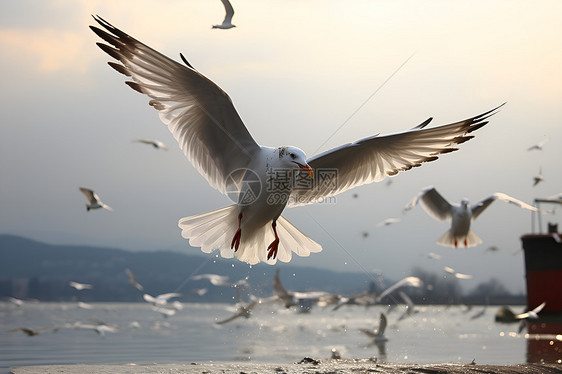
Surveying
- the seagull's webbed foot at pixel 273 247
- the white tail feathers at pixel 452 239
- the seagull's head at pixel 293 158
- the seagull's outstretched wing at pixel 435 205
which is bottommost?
the seagull's webbed foot at pixel 273 247

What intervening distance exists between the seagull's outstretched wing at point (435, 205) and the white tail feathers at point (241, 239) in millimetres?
8164

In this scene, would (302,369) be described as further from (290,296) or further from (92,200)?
(92,200)

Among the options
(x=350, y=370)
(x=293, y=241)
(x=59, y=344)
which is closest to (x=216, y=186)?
(x=293, y=241)

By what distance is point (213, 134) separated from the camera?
26.4 ft

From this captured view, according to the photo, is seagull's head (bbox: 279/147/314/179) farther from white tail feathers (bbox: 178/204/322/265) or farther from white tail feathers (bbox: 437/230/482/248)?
white tail feathers (bbox: 437/230/482/248)

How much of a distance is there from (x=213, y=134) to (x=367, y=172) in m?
2.55

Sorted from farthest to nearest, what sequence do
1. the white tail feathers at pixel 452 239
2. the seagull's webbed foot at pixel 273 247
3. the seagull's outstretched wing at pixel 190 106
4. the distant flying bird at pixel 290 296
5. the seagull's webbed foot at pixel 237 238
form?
the white tail feathers at pixel 452 239 < the distant flying bird at pixel 290 296 < the seagull's webbed foot at pixel 273 247 < the seagull's webbed foot at pixel 237 238 < the seagull's outstretched wing at pixel 190 106

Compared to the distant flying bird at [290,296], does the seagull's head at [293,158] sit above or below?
above

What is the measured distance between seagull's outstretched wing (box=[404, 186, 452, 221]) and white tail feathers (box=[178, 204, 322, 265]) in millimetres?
8164

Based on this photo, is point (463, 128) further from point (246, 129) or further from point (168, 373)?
point (168, 373)

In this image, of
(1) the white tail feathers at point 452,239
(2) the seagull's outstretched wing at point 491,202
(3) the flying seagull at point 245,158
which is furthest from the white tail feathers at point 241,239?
(1) the white tail feathers at point 452,239

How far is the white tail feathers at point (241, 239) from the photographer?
8828 millimetres

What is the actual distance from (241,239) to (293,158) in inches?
73.1

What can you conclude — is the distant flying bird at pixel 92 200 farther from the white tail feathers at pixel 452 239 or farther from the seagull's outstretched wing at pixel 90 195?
the white tail feathers at pixel 452 239
